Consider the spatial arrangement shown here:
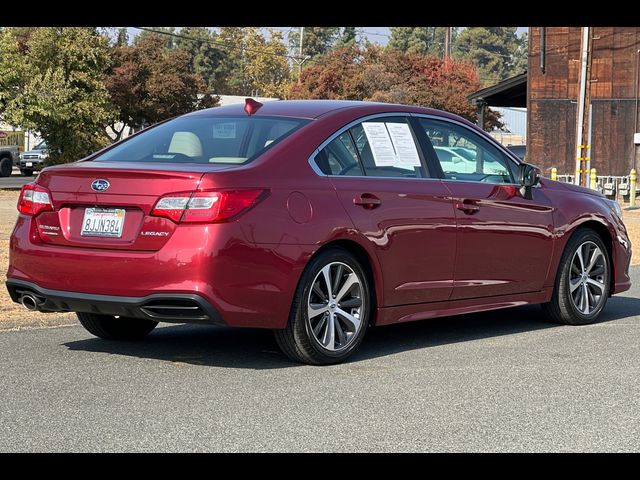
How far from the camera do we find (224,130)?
7.68 meters

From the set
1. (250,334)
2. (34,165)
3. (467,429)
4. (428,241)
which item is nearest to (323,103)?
(428,241)

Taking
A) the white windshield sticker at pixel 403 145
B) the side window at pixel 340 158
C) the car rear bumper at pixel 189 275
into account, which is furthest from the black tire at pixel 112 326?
the white windshield sticker at pixel 403 145

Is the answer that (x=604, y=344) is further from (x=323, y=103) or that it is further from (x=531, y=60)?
(x=531, y=60)

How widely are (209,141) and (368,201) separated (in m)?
1.08

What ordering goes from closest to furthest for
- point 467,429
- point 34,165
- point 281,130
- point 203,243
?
point 467,429, point 203,243, point 281,130, point 34,165

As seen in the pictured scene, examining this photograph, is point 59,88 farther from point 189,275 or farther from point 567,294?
point 189,275

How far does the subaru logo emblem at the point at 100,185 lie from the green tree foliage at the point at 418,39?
102 meters

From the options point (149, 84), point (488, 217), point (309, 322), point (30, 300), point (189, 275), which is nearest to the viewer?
point (189, 275)

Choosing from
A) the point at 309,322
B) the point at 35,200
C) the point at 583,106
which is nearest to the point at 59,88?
the point at 583,106

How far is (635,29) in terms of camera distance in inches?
1503

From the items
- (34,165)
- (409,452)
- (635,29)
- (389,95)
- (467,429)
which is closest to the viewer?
(409,452)

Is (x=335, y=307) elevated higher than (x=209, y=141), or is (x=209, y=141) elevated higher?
(x=209, y=141)

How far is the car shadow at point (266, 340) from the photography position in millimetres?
7598

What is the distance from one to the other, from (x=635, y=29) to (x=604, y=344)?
1252 inches
